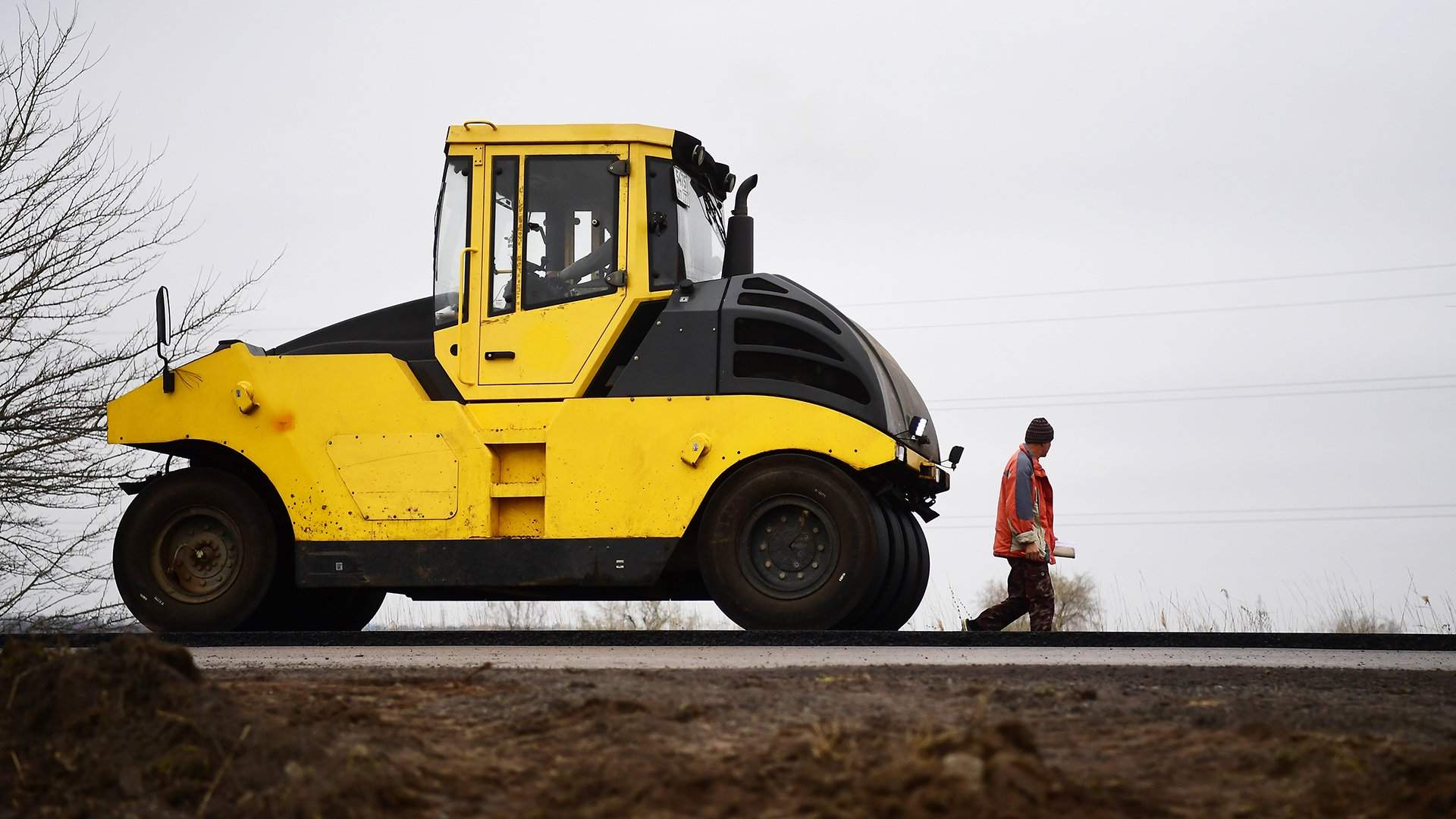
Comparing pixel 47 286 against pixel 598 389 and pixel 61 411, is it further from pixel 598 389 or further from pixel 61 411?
pixel 598 389

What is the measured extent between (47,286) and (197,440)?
5.84 m

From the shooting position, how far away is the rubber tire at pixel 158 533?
10062 millimetres

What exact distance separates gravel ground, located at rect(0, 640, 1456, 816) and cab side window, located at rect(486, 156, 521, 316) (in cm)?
465

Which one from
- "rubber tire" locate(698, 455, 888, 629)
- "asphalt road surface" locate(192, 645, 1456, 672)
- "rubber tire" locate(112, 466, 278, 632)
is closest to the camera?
"asphalt road surface" locate(192, 645, 1456, 672)

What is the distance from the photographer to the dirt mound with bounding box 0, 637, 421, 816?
12.8 feet

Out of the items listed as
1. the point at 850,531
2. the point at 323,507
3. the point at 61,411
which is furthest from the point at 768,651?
the point at 61,411

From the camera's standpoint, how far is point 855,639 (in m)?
8.40

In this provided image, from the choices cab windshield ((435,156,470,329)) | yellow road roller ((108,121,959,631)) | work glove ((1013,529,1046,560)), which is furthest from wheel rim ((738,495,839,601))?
cab windshield ((435,156,470,329))

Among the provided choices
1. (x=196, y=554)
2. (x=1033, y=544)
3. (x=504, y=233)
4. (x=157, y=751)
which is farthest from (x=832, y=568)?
(x=157, y=751)

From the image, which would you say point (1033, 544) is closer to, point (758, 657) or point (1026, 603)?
point (1026, 603)

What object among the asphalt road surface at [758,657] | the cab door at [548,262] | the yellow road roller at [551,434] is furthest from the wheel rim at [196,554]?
the cab door at [548,262]

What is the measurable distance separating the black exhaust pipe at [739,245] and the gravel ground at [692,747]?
5.54m

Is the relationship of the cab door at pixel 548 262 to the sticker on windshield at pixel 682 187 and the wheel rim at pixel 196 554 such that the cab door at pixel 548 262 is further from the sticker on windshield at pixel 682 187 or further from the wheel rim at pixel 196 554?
the wheel rim at pixel 196 554

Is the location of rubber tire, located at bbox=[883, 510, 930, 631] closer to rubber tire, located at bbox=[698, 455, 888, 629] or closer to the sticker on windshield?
rubber tire, located at bbox=[698, 455, 888, 629]
